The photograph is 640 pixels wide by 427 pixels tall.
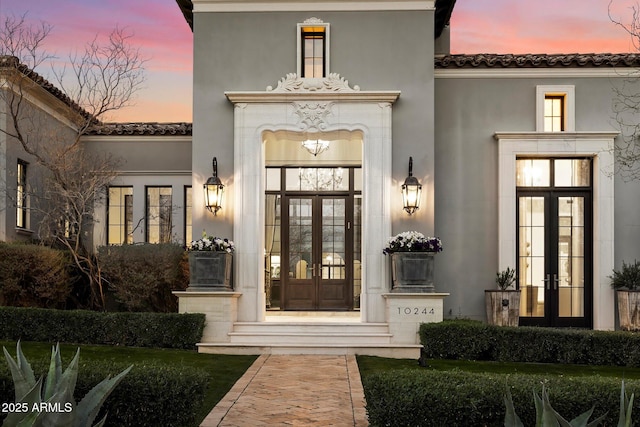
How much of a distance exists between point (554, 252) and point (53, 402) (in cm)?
1334

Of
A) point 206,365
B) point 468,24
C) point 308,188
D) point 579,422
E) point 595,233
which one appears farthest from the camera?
point 468,24

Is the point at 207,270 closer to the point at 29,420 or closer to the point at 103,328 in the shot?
the point at 103,328

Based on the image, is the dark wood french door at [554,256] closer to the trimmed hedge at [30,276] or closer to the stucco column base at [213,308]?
the stucco column base at [213,308]

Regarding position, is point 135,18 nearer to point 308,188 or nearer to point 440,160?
point 308,188

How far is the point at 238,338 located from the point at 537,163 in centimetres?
749

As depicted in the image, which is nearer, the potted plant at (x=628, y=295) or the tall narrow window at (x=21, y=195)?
the potted plant at (x=628, y=295)

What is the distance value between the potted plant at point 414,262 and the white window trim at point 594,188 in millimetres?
2557

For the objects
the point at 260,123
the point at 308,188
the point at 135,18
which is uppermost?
the point at 135,18

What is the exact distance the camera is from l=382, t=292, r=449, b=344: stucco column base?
42.7 ft

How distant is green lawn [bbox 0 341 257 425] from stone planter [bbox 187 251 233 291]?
4.43 ft

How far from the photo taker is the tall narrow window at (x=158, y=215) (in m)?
19.0

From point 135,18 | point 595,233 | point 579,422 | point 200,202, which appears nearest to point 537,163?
point 595,233

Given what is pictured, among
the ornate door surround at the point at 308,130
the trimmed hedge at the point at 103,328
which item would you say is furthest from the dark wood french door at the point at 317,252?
the trimmed hedge at the point at 103,328

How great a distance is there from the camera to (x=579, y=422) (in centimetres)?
404
